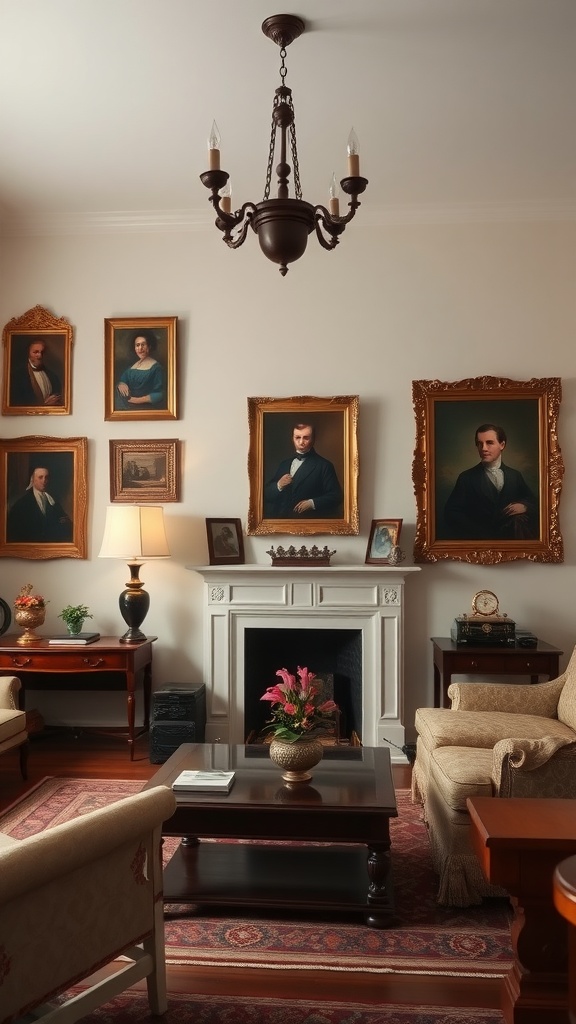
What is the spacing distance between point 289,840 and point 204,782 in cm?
48

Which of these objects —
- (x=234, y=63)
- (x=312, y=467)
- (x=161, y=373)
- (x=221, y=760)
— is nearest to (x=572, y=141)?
(x=234, y=63)

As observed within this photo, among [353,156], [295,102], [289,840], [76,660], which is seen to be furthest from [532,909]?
[295,102]

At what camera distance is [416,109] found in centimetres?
490

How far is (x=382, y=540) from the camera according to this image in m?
6.18

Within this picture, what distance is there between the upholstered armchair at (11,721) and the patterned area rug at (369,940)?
6.16 feet

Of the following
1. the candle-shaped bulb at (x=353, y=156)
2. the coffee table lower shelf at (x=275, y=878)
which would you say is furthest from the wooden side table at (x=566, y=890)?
the candle-shaped bulb at (x=353, y=156)

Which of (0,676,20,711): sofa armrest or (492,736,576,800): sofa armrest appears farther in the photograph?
(0,676,20,711): sofa armrest

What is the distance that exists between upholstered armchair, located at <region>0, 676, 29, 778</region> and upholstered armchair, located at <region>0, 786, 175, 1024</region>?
242 centimetres

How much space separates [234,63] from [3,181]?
2.31 m

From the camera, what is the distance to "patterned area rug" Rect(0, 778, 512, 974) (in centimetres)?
310

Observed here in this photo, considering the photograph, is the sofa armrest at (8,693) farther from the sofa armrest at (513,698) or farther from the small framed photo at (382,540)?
the sofa armrest at (513,698)

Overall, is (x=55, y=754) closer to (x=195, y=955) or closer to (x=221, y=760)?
(x=221, y=760)

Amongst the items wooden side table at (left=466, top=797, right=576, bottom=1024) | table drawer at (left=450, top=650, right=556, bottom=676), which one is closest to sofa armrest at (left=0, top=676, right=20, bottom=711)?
table drawer at (left=450, top=650, right=556, bottom=676)

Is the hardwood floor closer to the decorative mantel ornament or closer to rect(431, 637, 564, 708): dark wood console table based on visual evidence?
rect(431, 637, 564, 708): dark wood console table
